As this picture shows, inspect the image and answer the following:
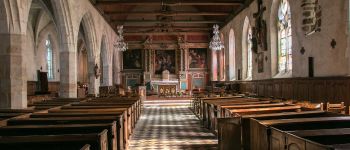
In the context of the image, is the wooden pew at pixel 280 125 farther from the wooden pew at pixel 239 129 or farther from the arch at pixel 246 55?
the arch at pixel 246 55

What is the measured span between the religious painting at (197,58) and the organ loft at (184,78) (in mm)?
97

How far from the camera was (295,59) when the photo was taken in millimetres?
12922

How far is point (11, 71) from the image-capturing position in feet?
30.7

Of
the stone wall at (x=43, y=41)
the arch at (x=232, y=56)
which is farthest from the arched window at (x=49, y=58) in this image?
the arch at (x=232, y=56)

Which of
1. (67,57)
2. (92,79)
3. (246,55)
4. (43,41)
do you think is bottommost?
(92,79)

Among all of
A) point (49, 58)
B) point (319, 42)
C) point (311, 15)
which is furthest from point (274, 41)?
point (49, 58)

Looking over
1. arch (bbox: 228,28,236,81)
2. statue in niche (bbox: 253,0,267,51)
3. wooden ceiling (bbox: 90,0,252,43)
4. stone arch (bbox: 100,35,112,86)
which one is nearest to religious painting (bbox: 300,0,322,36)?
statue in niche (bbox: 253,0,267,51)

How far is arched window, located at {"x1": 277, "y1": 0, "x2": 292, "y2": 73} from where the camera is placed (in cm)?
1450

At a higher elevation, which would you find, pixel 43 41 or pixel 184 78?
pixel 43 41

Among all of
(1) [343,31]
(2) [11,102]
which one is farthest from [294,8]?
(2) [11,102]

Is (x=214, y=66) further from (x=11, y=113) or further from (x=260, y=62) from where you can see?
(x=11, y=113)

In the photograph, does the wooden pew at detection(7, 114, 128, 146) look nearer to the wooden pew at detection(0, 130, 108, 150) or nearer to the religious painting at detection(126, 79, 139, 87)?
the wooden pew at detection(0, 130, 108, 150)

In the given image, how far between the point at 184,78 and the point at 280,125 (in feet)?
87.0

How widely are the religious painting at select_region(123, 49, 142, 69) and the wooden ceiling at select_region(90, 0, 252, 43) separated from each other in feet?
6.87
